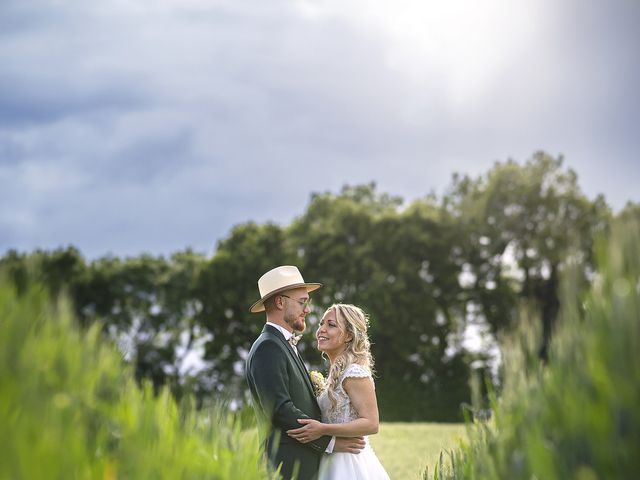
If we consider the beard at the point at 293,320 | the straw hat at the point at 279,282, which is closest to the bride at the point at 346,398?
the beard at the point at 293,320

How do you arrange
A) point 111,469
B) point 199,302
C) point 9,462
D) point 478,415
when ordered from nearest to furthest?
point 9,462 → point 111,469 → point 478,415 → point 199,302

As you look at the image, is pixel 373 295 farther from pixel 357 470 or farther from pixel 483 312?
pixel 357 470

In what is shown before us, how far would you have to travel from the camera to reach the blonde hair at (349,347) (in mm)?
6430

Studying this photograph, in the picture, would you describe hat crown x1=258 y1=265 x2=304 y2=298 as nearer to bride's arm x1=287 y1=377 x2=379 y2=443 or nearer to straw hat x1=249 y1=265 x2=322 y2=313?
straw hat x1=249 y1=265 x2=322 y2=313

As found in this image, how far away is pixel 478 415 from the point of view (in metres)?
4.62

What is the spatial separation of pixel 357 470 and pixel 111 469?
134 inches

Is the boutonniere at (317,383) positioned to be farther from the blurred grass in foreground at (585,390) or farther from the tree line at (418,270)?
the tree line at (418,270)

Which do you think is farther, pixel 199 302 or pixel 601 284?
pixel 199 302

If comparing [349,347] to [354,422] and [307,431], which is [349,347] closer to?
[354,422]

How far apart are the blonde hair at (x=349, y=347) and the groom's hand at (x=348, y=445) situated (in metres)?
0.29

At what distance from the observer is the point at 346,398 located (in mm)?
6266

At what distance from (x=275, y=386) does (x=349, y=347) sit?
1.04m

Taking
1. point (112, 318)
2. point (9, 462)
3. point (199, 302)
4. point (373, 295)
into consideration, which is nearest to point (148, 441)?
point (9, 462)

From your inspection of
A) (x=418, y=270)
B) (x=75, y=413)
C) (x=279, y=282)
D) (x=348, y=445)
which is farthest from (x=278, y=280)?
(x=418, y=270)
